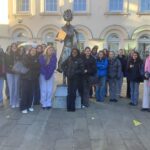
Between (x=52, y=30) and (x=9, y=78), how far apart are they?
2374 cm

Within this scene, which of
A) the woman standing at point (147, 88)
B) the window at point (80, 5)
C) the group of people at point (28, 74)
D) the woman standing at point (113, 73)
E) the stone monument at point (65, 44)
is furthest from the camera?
the window at point (80, 5)

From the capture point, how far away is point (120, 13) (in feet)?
114

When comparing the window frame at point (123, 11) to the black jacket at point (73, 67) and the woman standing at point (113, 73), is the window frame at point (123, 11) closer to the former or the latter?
the woman standing at point (113, 73)

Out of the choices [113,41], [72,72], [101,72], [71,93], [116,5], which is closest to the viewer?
[72,72]

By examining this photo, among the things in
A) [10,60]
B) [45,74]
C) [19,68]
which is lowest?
[45,74]

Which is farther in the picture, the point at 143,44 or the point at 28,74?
the point at 143,44

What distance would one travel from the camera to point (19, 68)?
11.2 meters

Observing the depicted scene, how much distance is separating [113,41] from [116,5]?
10.0 ft

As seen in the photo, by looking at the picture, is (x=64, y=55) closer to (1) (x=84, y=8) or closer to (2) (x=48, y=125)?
(2) (x=48, y=125)

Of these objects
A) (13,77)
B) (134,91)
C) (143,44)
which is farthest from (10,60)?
(143,44)

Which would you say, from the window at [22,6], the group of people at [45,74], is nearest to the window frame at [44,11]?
the window at [22,6]

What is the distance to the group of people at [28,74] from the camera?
36.9 ft

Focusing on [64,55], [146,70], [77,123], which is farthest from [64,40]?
[77,123]

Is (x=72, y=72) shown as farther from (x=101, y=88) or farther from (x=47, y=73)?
(x=101, y=88)
